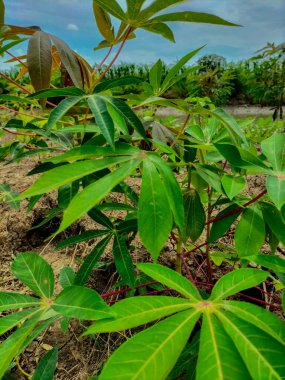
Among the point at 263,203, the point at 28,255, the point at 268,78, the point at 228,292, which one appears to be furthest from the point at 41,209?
the point at 268,78

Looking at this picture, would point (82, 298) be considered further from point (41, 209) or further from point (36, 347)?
point (41, 209)

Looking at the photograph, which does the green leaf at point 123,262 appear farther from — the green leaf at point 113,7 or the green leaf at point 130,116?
the green leaf at point 113,7

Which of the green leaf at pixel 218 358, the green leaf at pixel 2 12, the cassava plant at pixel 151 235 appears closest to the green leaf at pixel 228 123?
the cassava plant at pixel 151 235

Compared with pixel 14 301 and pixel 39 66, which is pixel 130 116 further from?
pixel 14 301

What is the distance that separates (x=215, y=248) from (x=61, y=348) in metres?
0.64

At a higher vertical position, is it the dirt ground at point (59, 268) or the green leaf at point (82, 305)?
the green leaf at point (82, 305)

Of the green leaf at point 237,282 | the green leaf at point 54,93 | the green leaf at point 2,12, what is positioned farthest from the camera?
the green leaf at point 2,12

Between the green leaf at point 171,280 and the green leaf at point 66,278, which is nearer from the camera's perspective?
the green leaf at point 171,280

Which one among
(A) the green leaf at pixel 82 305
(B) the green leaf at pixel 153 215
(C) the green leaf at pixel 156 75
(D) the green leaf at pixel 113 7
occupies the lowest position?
(A) the green leaf at pixel 82 305

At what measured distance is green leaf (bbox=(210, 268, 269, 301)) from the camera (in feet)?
1.47

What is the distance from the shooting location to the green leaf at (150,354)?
33cm

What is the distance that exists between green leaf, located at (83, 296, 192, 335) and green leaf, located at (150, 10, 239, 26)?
48 cm

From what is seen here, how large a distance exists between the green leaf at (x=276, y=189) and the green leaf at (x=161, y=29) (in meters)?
0.37

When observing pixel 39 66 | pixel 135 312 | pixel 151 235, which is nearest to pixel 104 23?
pixel 39 66
